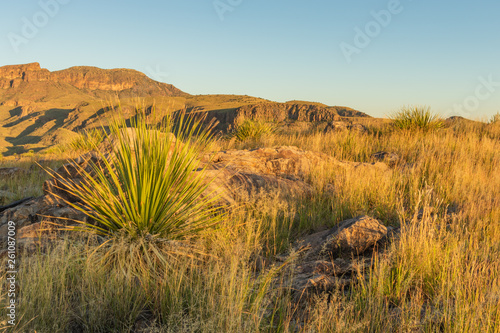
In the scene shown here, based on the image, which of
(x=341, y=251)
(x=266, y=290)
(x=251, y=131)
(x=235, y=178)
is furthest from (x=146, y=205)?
(x=251, y=131)

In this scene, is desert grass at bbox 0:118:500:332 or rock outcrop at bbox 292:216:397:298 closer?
desert grass at bbox 0:118:500:332

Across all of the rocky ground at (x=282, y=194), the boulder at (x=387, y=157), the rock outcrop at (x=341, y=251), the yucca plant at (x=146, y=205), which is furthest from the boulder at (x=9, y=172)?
the boulder at (x=387, y=157)

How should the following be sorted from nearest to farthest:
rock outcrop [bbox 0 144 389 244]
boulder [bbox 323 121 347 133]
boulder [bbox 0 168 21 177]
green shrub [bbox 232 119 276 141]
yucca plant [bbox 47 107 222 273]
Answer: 1. yucca plant [bbox 47 107 222 273]
2. rock outcrop [bbox 0 144 389 244]
3. boulder [bbox 0 168 21 177]
4. green shrub [bbox 232 119 276 141]
5. boulder [bbox 323 121 347 133]

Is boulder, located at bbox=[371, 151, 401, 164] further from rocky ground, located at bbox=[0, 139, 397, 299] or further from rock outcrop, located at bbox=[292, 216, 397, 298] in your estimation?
rock outcrop, located at bbox=[292, 216, 397, 298]

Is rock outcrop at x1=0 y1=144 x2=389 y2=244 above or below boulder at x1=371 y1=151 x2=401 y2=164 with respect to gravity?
below

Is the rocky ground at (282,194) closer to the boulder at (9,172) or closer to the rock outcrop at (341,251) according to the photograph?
the rock outcrop at (341,251)

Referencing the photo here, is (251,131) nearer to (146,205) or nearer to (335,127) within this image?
(335,127)

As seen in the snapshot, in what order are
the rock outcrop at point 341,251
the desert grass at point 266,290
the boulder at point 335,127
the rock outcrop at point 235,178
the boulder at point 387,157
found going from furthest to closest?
the boulder at point 335,127
the boulder at point 387,157
the rock outcrop at point 235,178
the rock outcrop at point 341,251
the desert grass at point 266,290

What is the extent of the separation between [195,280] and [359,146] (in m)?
8.06

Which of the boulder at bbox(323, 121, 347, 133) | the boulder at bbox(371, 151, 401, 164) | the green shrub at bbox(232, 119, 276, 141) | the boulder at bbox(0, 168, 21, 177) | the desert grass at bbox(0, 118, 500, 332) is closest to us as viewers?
the desert grass at bbox(0, 118, 500, 332)

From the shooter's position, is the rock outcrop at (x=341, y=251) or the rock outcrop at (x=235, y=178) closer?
the rock outcrop at (x=341, y=251)

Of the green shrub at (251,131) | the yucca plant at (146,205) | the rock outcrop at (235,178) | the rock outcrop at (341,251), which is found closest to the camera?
the rock outcrop at (341,251)

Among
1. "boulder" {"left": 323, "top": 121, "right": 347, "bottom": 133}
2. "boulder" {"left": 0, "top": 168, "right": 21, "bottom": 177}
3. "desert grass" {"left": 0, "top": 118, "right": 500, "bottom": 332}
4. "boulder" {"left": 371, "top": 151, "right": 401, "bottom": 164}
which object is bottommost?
"boulder" {"left": 0, "top": 168, "right": 21, "bottom": 177}

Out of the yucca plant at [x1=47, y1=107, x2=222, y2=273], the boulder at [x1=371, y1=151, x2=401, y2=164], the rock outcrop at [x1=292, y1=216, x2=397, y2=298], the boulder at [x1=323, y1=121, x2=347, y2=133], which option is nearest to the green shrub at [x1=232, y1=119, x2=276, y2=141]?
the boulder at [x1=323, y1=121, x2=347, y2=133]
